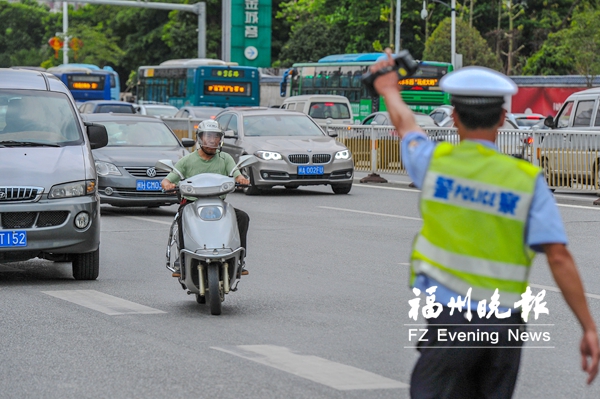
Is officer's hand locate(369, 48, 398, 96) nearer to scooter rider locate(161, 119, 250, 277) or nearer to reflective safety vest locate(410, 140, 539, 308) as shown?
reflective safety vest locate(410, 140, 539, 308)

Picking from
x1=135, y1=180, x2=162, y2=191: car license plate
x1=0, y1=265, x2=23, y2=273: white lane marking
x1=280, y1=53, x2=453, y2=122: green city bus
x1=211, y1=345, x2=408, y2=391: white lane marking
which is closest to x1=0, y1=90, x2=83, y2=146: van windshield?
x1=0, y1=265, x2=23, y2=273: white lane marking

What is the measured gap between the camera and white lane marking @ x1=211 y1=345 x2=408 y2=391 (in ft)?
21.0

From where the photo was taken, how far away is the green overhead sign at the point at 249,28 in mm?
58531

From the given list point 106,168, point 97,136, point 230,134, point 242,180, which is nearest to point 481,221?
point 242,180

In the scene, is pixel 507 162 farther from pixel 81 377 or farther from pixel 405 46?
pixel 405 46

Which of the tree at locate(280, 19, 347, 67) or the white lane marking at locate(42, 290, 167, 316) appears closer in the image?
the white lane marking at locate(42, 290, 167, 316)

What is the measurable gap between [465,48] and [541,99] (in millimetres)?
7049

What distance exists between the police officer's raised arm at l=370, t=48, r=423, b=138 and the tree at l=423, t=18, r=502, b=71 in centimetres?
5509

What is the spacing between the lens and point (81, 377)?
6574 millimetres

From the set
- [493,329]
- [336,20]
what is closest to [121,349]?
[493,329]

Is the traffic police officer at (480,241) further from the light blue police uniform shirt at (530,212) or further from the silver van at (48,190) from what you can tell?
the silver van at (48,190)

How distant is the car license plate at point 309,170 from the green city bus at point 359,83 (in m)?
21.3

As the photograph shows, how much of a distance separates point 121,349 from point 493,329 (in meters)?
4.03

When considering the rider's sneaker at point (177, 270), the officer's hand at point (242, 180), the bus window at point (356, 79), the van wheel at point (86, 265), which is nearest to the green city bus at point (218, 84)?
the bus window at point (356, 79)
